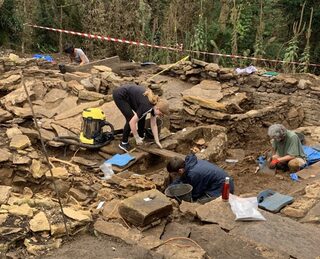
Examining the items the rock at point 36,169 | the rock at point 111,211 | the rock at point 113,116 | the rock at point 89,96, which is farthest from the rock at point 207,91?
the rock at point 111,211

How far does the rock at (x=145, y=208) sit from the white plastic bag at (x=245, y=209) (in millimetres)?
780

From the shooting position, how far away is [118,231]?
4172 millimetres

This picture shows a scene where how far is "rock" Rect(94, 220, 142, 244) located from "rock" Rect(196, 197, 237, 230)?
35.7 inches

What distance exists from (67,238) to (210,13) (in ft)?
44.9

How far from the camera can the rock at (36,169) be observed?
19.6 ft

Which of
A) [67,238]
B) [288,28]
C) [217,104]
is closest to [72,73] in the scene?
[217,104]

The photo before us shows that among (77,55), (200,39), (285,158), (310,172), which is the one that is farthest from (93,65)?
(310,172)

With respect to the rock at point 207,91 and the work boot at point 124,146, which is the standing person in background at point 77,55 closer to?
the rock at point 207,91

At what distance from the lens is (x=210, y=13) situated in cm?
1616

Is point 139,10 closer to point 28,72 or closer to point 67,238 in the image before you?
point 28,72

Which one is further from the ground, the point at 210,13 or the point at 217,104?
the point at 210,13

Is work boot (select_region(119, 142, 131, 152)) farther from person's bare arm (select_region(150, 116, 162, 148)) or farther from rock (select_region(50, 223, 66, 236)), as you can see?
rock (select_region(50, 223, 66, 236))

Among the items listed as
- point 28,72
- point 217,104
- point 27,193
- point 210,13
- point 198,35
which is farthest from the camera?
point 210,13

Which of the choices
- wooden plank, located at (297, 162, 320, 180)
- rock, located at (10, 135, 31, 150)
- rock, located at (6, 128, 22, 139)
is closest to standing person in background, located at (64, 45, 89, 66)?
rock, located at (6, 128, 22, 139)
